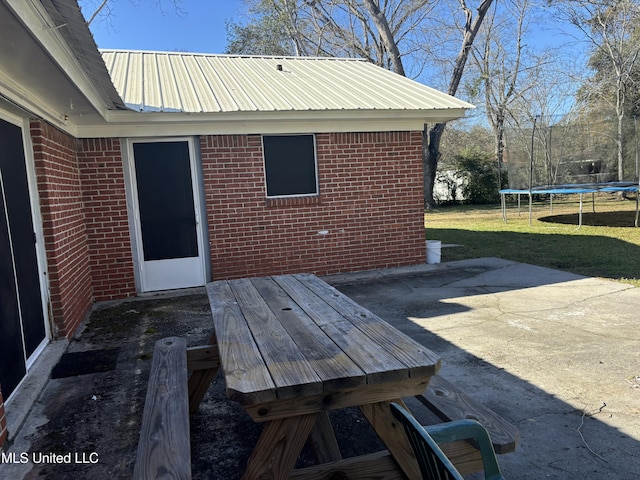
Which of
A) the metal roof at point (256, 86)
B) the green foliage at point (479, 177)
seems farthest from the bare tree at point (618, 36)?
the metal roof at point (256, 86)

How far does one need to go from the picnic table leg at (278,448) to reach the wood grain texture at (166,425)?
0.28 m

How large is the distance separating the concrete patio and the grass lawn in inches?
58.0

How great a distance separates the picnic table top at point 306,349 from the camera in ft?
5.87

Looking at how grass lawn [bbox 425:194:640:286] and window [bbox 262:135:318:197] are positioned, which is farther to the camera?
grass lawn [bbox 425:194:640:286]

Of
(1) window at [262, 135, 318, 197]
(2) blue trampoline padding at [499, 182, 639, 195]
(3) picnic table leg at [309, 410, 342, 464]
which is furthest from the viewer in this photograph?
(2) blue trampoline padding at [499, 182, 639, 195]

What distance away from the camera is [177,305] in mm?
6043

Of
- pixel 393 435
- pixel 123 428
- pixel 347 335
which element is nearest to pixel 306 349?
pixel 347 335

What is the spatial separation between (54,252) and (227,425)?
9.17 ft

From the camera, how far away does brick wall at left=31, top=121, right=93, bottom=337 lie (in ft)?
14.8

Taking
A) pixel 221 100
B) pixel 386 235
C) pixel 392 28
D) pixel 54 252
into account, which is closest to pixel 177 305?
pixel 54 252

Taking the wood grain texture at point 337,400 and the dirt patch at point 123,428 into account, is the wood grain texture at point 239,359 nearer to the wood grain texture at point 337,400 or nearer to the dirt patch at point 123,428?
the wood grain texture at point 337,400

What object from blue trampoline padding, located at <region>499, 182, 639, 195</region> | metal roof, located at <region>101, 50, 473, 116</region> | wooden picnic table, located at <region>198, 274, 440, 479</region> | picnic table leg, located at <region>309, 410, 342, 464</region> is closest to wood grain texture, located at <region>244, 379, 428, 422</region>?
wooden picnic table, located at <region>198, 274, 440, 479</region>

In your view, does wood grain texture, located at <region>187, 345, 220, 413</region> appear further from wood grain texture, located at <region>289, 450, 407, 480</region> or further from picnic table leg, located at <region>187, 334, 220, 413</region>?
wood grain texture, located at <region>289, 450, 407, 480</region>

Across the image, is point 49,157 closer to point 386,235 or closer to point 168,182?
point 168,182
